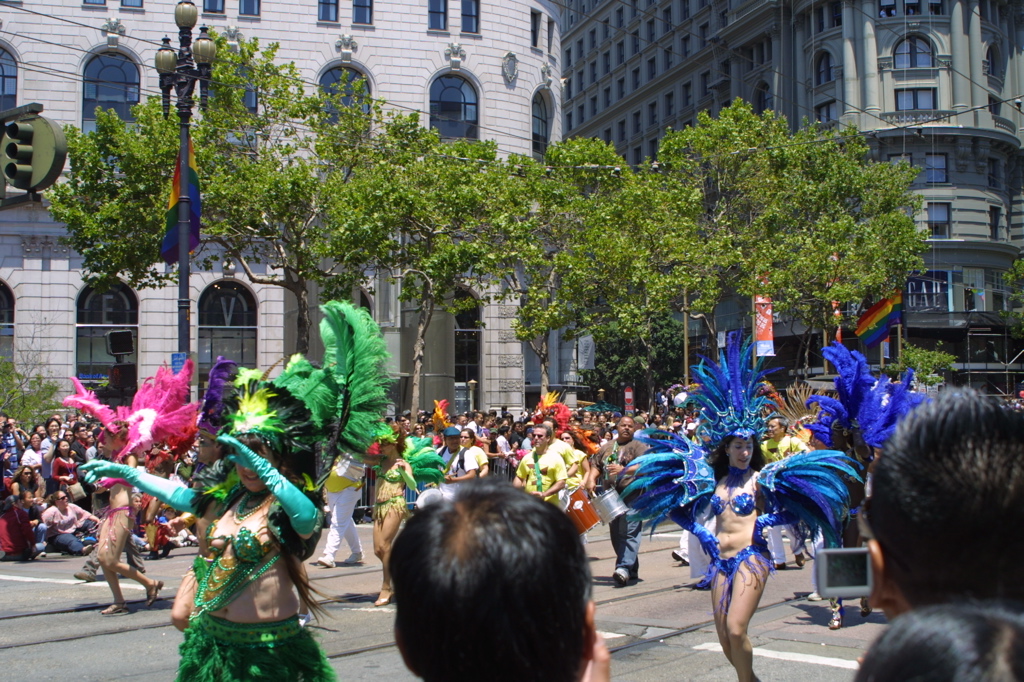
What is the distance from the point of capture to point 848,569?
1.92m

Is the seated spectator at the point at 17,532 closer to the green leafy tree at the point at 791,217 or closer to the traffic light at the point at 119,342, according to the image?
the traffic light at the point at 119,342

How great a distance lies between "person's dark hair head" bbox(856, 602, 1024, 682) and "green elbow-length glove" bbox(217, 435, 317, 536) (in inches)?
149

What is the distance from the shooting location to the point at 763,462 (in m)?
6.89

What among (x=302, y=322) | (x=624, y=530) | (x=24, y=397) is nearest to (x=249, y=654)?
(x=624, y=530)

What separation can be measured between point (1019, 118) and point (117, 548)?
5638 cm

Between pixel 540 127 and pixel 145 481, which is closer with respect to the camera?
pixel 145 481

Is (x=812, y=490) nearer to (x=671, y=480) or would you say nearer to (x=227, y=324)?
(x=671, y=480)

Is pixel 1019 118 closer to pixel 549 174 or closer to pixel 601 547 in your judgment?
pixel 549 174

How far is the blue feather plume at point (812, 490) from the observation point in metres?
6.40

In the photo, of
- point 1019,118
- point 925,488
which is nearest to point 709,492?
point 925,488

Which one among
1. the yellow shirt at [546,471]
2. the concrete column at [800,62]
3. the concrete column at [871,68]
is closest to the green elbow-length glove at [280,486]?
the yellow shirt at [546,471]

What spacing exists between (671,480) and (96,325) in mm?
35133

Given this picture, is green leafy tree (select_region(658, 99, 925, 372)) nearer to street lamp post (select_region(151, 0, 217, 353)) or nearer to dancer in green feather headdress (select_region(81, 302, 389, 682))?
street lamp post (select_region(151, 0, 217, 353))

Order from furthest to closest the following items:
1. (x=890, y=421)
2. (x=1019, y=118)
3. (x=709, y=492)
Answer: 1. (x=1019, y=118)
2. (x=890, y=421)
3. (x=709, y=492)
